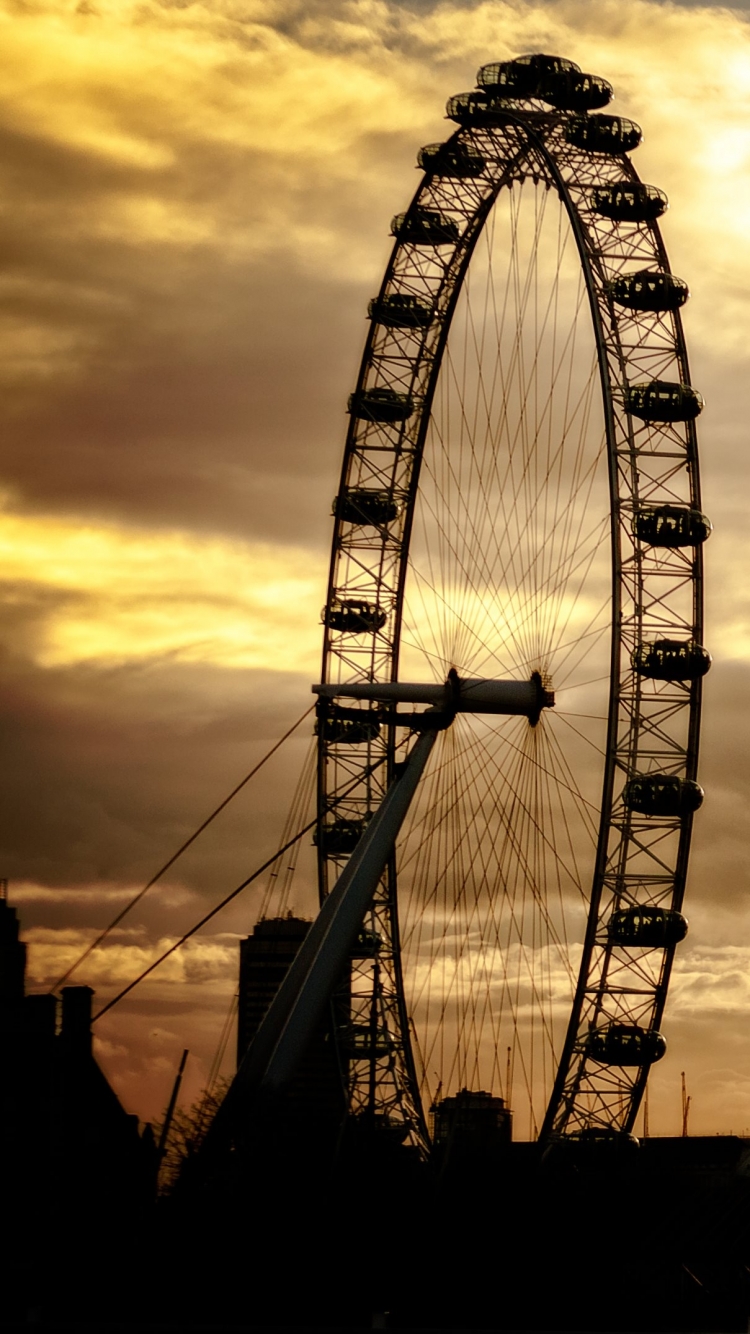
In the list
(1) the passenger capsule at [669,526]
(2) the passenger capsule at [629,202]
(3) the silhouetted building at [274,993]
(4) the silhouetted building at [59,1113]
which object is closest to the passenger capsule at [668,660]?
(1) the passenger capsule at [669,526]

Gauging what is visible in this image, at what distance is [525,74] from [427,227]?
583cm

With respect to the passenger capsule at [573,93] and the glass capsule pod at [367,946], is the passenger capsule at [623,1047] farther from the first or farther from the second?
the passenger capsule at [573,93]

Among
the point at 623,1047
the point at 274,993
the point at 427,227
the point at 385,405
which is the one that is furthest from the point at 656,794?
the point at 274,993

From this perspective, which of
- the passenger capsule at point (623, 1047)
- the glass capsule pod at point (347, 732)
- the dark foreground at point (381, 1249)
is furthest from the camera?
the glass capsule pod at point (347, 732)

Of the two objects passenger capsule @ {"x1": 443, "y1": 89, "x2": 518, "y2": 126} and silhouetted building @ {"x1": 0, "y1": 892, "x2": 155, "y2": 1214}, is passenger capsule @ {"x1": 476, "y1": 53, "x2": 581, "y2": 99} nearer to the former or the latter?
passenger capsule @ {"x1": 443, "y1": 89, "x2": 518, "y2": 126}

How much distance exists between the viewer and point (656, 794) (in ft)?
211

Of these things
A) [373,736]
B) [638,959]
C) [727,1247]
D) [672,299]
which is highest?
[672,299]

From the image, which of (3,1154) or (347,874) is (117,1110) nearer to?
(3,1154)

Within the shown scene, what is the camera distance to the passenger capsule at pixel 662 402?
65.4m

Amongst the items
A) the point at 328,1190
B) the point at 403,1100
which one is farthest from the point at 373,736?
the point at 328,1190

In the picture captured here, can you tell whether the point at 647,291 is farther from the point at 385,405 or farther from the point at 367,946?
the point at 367,946

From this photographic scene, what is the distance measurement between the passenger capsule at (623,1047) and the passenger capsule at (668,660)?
26.2 feet

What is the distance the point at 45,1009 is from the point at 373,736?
10.9 meters

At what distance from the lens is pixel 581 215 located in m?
65.8
